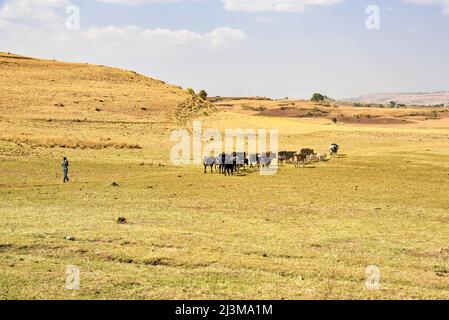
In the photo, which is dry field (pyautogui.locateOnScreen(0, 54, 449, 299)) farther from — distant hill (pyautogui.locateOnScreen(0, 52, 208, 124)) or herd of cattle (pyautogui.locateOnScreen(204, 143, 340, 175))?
distant hill (pyautogui.locateOnScreen(0, 52, 208, 124))

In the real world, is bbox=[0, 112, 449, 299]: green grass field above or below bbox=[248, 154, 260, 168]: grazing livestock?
below

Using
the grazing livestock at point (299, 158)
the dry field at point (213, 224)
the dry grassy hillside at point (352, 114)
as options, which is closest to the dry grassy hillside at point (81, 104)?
the dry field at point (213, 224)

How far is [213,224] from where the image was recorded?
71.6 ft

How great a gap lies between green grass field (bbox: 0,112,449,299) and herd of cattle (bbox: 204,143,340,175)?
1632mm

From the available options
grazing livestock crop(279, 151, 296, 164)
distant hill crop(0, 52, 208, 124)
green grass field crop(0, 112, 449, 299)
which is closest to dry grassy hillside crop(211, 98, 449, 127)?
A: distant hill crop(0, 52, 208, 124)

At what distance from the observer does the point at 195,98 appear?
97.5 metres

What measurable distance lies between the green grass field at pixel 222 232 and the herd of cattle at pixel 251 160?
5.35 feet

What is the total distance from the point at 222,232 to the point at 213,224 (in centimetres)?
155

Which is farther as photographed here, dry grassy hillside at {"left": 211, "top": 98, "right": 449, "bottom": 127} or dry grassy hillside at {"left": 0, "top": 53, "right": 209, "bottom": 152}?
dry grassy hillside at {"left": 211, "top": 98, "right": 449, "bottom": 127}

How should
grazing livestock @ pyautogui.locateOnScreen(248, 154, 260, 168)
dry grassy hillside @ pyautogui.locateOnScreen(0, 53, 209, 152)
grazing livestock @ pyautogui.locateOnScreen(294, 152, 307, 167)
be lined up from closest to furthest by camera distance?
grazing livestock @ pyautogui.locateOnScreen(248, 154, 260, 168), grazing livestock @ pyautogui.locateOnScreen(294, 152, 307, 167), dry grassy hillside @ pyautogui.locateOnScreen(0, 53, 209, 152)

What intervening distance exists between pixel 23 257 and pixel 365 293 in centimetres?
977

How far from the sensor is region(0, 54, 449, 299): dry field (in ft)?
46.7

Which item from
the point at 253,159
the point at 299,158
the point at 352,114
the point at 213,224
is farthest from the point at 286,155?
the point at 352,114
